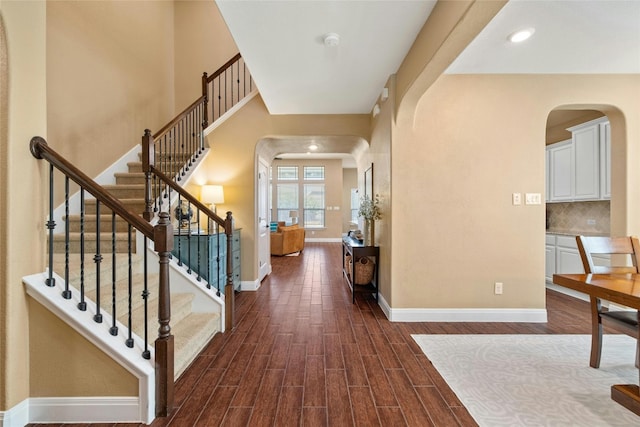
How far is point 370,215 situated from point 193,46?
16.5ft

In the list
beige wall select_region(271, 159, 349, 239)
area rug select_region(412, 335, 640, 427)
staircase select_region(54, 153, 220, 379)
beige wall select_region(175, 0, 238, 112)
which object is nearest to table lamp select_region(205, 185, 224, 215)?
staircase select_region(54, 153, 220, 379)

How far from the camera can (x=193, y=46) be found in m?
5.57

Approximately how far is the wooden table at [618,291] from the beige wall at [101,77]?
4684 mm

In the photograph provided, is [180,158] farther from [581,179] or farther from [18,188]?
[581,179]

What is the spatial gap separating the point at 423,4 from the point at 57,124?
12.1 ft

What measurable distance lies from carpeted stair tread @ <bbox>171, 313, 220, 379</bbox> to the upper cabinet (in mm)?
5060

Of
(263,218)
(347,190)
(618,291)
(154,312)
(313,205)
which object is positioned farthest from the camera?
(347,190)

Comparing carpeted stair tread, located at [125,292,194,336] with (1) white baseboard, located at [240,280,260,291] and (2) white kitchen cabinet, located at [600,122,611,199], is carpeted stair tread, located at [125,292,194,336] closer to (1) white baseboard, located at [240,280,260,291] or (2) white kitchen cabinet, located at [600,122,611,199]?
(1) white baseboard, located at [240,280,260,291]

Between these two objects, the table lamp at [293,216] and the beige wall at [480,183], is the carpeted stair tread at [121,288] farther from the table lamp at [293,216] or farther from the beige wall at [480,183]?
the table lamp at [293,216]

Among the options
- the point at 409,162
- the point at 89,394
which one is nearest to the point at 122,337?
the point at 89,394

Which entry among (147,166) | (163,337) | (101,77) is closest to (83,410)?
(163,337)

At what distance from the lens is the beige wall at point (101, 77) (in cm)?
295

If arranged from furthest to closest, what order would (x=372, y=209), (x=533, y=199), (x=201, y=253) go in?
(x=372, y=209) → (x=201, y=253) → (x=533, y=199)

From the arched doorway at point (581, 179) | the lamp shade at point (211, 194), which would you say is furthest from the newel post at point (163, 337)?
the arched doorway at point (581, 179)
